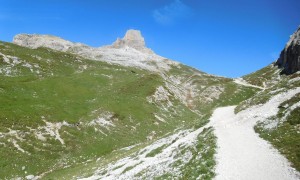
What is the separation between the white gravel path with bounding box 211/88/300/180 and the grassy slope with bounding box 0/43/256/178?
1332 centimetres

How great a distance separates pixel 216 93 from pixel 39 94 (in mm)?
69532

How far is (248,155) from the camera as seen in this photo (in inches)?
1248

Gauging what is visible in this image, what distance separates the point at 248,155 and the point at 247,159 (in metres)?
1.42

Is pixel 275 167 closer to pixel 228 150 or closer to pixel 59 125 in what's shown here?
pixel 228 150

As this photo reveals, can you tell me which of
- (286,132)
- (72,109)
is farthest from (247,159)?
(72,109)

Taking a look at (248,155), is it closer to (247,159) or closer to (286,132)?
(247,159)

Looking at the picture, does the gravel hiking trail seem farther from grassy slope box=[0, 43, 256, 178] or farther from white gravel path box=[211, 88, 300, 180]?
grassy slope box=[0, 43, 256, 178]

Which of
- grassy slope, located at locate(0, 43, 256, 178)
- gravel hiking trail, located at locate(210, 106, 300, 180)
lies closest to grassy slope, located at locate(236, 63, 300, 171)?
gravel hiking trail, located at locate(210, 106, 300, 180)

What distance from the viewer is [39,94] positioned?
78.2m

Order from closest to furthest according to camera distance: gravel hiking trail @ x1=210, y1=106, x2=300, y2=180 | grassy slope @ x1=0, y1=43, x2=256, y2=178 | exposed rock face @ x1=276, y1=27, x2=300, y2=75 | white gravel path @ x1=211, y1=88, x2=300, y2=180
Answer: gravel hiking trail @ x1=210, y1=106, x2=300, y2=180
white gravel path @ x1=211, y1=88, x2=300, y2=180
grassy slope @ x1=0, y1=43, x2=256, y2=178
exposed rock face @ x1=276, y1=27, x2=300, y2=75

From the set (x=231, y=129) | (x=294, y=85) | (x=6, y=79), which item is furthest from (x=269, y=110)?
(x=6, y=79)

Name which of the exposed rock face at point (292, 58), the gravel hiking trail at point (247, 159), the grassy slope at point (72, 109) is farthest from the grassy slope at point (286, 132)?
the exposed rock face at point (292, 58)

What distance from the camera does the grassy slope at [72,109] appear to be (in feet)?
180

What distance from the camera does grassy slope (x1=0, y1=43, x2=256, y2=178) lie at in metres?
55.0
